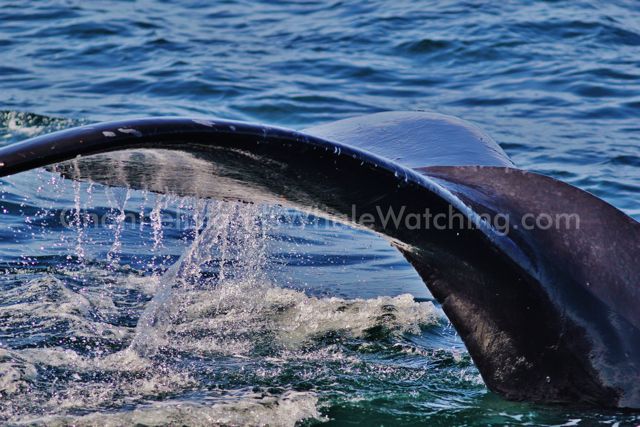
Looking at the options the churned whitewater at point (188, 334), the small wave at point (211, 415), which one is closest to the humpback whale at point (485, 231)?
the churned whitewater at point (188, 334)

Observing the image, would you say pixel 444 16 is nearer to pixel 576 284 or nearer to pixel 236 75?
pixel 236 75

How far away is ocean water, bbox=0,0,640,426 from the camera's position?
15.2 feet

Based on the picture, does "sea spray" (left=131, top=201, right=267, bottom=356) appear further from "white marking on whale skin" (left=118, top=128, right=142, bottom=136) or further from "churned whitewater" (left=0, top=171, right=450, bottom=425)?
"white marking on whale skin" (left=118, top=128, right=142, bottom=136)

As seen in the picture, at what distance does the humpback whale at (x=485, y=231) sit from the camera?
3.27 m

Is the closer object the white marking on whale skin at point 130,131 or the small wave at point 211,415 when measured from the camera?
the white marking on whale skin at point 130,131

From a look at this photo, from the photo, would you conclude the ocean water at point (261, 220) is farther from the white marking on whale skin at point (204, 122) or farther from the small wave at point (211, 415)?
the white marking on whale skin at point (204, 122)

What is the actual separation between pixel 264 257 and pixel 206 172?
4.07m

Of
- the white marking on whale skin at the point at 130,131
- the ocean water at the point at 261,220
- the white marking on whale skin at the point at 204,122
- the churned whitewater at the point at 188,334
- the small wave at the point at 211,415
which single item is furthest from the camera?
the ocean water at the point at 261,220

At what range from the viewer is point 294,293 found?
645 cm

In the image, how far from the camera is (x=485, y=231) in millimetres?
3680

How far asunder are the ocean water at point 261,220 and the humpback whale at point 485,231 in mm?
223

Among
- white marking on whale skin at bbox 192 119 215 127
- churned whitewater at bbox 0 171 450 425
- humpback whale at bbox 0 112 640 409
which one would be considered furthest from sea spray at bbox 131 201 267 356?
white marking on whale skin at bbox 192 119 215 127

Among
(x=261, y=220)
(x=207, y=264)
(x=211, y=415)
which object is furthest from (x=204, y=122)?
(x=261, y=220)

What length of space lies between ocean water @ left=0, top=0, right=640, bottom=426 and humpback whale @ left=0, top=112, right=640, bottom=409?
0.22 metres
